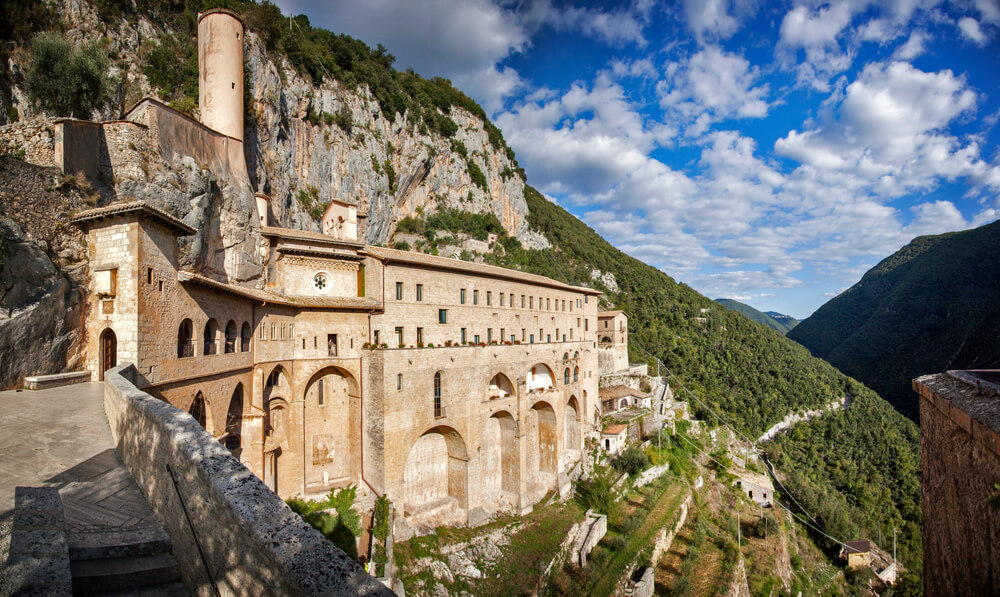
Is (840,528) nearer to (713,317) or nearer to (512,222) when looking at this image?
(713,317)

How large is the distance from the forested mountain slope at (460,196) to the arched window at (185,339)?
1638cm

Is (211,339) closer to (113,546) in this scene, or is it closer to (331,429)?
(331,429)

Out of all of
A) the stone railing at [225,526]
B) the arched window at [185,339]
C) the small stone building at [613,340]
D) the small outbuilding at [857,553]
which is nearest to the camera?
the stone railing at [225,526]

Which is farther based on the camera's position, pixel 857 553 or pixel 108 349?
pixel 857 553

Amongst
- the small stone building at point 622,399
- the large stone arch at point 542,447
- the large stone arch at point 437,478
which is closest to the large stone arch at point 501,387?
the large stone arch at point 542,447

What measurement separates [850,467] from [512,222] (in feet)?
180

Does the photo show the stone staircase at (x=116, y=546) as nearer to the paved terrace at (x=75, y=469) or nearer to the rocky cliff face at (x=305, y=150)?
the paved terrace at (x=75, y=469)

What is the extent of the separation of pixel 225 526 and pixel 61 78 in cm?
2591

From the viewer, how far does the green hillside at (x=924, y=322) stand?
7469 centimetres

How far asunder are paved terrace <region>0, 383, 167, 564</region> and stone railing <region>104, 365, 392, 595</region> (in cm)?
26

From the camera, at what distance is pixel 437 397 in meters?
20.2

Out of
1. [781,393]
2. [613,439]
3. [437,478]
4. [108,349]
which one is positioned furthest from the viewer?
[781,393]

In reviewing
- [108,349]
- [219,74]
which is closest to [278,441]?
[108,349]

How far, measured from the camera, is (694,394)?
49.9m
